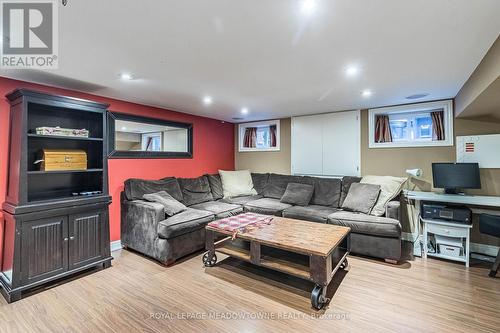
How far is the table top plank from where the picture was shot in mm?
2189

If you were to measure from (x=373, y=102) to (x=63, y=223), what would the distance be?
4465mm

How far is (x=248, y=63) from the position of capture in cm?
222

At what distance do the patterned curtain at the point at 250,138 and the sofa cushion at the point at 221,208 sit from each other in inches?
77.8

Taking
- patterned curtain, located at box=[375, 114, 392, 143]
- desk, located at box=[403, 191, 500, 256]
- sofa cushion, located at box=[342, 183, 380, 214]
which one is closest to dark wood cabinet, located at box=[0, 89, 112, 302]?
sofa cushion, located at box=[342, 183, 380, 214]

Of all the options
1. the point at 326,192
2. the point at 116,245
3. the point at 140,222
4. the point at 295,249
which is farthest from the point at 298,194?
the point at 116,245

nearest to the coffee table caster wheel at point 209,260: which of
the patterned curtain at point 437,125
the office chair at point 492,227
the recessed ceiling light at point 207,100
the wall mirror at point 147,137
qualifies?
the wall mirror at point 147,137

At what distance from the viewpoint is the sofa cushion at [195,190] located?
413cm

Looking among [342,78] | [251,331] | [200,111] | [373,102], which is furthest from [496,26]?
[200,111]

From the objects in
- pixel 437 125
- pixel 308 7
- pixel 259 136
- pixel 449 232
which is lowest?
pixel 449 232

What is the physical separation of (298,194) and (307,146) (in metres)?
1.13

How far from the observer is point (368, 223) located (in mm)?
3080

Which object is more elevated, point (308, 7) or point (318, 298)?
point (308, 7)

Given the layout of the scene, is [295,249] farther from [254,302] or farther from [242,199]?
[242,199]

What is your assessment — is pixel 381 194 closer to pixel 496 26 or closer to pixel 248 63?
pixel 496 26
